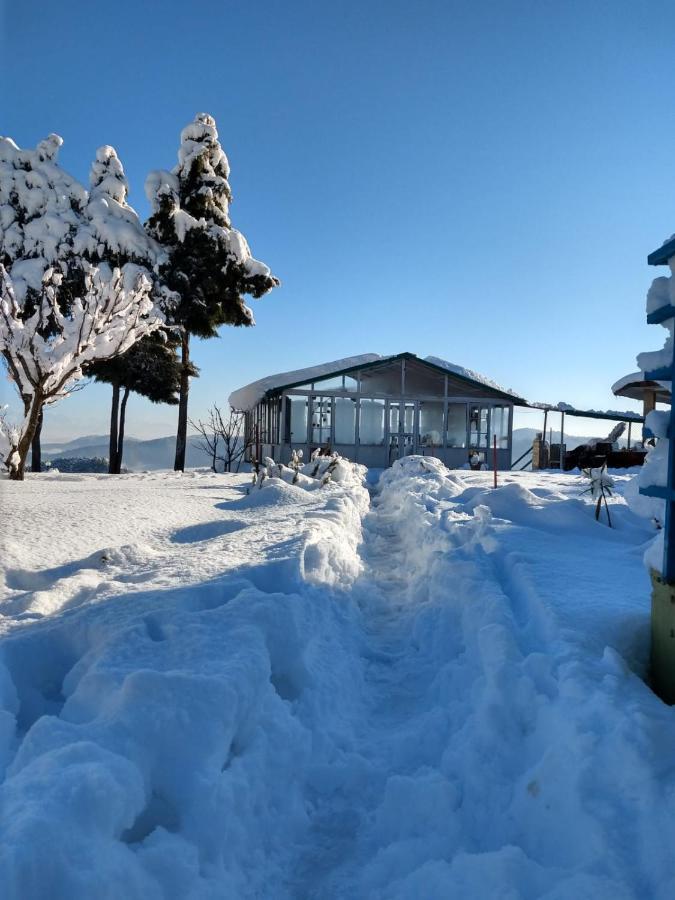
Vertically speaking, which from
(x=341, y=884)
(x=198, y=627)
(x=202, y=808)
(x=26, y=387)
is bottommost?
(x=341, y=884)

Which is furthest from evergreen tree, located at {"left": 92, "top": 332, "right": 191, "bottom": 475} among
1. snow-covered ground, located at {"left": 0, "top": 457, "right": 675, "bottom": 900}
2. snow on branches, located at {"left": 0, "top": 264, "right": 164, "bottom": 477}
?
snow-covered ground, located at {"left": 0, "top": 457, "right": 675, "bottom": 900}

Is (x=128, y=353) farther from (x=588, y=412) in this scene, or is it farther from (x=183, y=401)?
(x=588, y=412)

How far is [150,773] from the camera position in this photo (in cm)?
204

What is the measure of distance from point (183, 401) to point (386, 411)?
8062 millimetres

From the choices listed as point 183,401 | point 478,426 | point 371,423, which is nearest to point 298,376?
point 371,423

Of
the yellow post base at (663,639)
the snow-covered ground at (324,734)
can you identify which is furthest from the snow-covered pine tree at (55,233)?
the yellow post base at (663,639)

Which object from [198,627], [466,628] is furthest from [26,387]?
[466,628]

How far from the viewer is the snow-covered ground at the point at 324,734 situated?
1.75 metres

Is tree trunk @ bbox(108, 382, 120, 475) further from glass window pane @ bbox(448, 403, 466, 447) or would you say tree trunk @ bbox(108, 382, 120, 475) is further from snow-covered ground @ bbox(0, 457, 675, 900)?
snow-covered ground @ bbox(0, 457, 675, 900)

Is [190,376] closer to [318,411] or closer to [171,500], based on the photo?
[318,411]

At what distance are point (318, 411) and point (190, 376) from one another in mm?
5301

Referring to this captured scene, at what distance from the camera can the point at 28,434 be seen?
10.5m

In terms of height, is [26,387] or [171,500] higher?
[26,387]

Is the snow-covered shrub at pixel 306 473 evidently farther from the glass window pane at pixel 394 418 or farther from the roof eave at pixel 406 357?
the glass window pane at pixel 394 418
